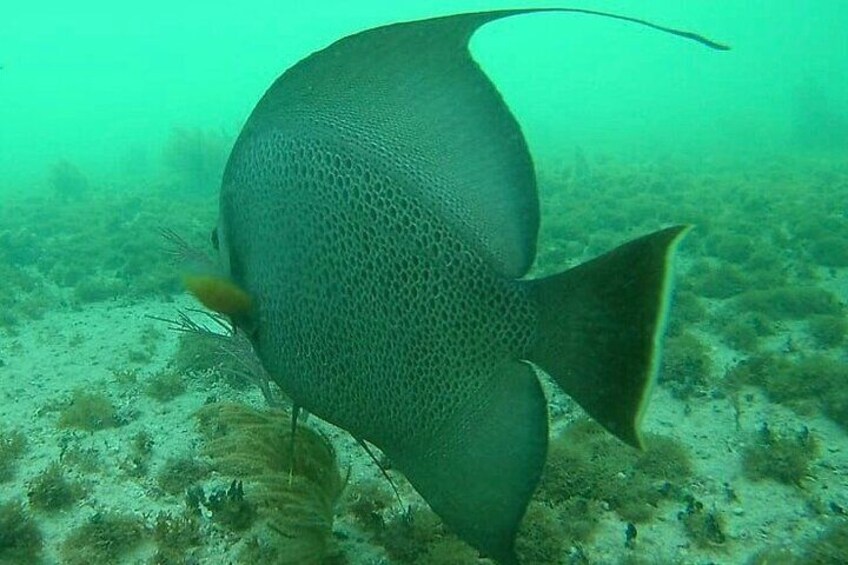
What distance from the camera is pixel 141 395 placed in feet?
21.5

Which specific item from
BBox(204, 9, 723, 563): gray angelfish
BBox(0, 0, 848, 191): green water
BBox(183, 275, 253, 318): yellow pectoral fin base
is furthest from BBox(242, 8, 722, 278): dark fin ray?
BBox(0, 0, 848, 191): green water

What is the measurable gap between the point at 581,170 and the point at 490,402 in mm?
21012

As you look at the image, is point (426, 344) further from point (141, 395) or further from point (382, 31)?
point (141, 395)

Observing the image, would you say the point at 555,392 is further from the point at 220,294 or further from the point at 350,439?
the point at 220,294

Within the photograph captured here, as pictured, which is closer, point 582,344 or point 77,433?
point 582,344

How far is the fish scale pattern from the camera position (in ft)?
4.94

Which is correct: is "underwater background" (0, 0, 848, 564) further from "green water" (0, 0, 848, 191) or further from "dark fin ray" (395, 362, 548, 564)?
"green water" (0, 0, 848, 191)

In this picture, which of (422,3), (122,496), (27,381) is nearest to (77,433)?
(122,496)

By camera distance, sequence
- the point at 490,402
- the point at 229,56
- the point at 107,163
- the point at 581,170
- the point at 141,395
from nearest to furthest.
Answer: the point at 490,402, the point at 141,395, the point at 581,170, the point at 107,163, the point at 229,56

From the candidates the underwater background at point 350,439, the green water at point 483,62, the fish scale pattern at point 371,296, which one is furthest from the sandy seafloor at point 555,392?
the green water at point 483,62

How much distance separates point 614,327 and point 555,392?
499cm

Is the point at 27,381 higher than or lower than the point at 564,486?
lower

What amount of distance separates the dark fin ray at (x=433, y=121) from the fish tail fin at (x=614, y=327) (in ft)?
0.64

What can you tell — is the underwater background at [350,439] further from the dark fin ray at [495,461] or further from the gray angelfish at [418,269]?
the dark fin ray at [495,461]
